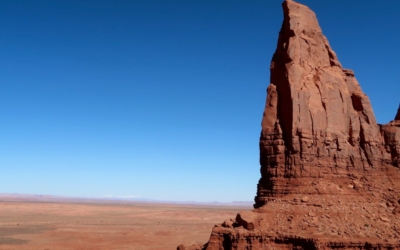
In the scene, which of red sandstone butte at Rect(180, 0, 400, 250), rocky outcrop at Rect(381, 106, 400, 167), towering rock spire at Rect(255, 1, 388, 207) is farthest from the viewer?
rocky outcrop at Rect(381, 106, 400, 167)

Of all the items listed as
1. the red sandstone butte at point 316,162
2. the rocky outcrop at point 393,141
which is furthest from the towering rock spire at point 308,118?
the rocky outcrop at point 393,141

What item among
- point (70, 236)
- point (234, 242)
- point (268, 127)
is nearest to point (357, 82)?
point (268, 127)

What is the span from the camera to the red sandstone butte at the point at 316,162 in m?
25.5

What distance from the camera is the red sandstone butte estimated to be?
2545 cm

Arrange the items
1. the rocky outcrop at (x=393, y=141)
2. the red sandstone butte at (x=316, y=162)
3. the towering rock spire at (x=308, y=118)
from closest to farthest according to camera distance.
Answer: the red sandstone butte at (x=316, y=162)
the towering rock spire at (x=308, y=118)
the rocky outcrop at (x=393, y=141)

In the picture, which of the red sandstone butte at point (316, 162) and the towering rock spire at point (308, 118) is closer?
the red sandstone butte at point (316, 162)

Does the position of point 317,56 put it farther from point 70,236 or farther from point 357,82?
point 70,236

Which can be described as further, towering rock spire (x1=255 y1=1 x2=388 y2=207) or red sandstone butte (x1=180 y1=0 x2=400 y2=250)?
towering rock spire (x1=255 y1=1 x2=388 y2=207)

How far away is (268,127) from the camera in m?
31.1

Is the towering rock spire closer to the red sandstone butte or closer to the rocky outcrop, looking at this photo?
the red sandstone butte

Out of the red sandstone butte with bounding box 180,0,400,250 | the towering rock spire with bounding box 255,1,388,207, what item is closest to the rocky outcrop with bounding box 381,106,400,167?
the red sandstone butte with bounding box 180,0,400,250

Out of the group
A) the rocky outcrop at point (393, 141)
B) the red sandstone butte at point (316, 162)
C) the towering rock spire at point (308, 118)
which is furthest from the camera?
the rocky outcrop at point (393, 141)

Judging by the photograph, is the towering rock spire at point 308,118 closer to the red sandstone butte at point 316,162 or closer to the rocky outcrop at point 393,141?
the red sandstone butte at point 316,162

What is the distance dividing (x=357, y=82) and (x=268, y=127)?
930 cm
